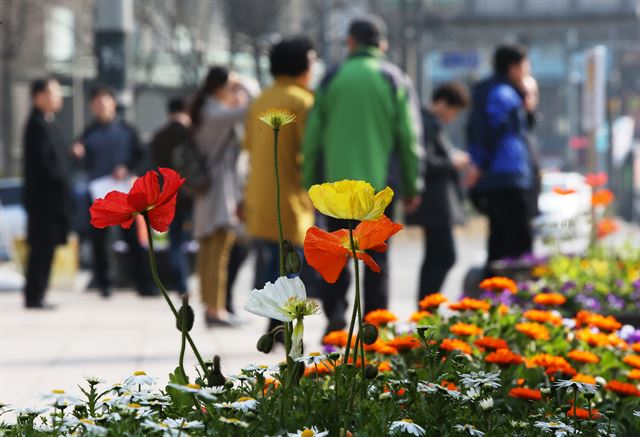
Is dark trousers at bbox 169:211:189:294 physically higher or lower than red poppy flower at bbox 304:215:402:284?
lower

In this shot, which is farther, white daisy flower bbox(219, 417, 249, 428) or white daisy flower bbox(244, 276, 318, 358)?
white daisy flower bbox(244, 276, 318, 358)

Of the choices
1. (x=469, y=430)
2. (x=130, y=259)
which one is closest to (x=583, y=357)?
(x=469, y=430)

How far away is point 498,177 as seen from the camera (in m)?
9.10

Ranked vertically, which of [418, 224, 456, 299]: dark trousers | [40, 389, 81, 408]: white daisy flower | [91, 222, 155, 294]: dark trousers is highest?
[40, 389, 81, 408]: white daisy flower

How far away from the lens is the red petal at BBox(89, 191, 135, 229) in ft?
10.0

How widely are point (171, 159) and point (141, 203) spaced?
816cm

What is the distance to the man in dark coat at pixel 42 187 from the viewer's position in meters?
11.2

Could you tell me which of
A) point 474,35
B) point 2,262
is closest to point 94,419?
point 2,262

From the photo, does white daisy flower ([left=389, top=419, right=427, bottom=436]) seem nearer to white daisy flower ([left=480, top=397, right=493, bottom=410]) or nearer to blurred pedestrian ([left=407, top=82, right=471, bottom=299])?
white daisy flower ([left=480, top=397, right=493, bottom=410])

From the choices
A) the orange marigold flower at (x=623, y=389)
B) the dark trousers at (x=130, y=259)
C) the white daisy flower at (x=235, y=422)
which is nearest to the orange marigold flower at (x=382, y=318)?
the orange marigold flower at (x=623, y=389)

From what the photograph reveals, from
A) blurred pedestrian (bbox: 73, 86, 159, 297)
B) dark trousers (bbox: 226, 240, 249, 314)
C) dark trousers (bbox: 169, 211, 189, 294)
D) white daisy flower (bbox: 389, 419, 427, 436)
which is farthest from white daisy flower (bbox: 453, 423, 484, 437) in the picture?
blurred pedestrian (bbox: 73, 86, 159, 297)

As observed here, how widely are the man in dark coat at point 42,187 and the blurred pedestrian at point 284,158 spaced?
320cm

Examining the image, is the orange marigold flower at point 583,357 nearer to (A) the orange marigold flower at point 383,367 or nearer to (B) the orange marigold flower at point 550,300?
(A) the orange marigold flower at point 383,367

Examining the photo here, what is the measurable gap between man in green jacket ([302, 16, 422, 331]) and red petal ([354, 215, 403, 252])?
4.24 m
